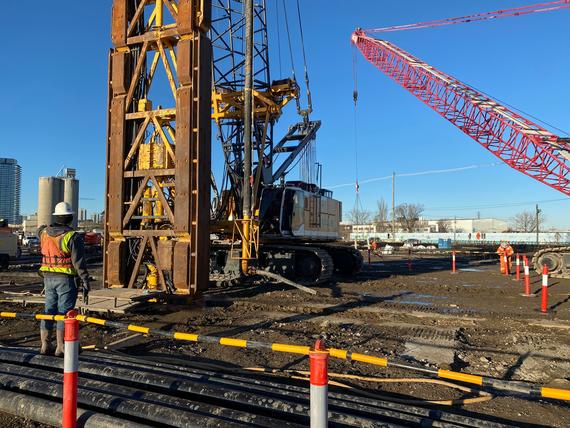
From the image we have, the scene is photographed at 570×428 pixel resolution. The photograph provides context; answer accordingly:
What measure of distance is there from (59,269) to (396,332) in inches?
215

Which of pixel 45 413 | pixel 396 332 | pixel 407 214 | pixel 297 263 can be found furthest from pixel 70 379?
pixel 407 214

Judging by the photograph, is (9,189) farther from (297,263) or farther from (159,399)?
(159,399)

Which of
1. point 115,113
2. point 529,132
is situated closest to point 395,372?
point 115,113

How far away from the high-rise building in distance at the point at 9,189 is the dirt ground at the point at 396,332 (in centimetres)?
10119

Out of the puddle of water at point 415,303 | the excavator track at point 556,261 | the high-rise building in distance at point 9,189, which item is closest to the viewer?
the puddle of water at point 415,303

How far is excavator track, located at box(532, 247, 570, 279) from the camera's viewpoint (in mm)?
18312

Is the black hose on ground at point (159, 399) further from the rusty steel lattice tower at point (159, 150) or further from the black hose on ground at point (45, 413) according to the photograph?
the rusty steel lattice tower at point (159, 150)

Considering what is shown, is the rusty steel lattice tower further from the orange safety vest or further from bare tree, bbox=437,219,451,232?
bare tree, bbox=437,219,451,232

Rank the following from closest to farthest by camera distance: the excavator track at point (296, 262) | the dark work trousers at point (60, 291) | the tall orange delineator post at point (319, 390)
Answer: the tall orange delineator post at point (319, 390) → the dark work trousers at point (60, 291) → the excavator track at point (296, 262)

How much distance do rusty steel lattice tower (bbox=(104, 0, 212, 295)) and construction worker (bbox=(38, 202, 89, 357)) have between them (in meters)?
2.74

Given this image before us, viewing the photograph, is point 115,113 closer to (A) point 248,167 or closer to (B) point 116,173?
(B) point 116,173

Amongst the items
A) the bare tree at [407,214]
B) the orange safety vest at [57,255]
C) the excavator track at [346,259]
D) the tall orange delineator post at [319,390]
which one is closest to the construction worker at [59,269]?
the orange safety vest at [57,255]

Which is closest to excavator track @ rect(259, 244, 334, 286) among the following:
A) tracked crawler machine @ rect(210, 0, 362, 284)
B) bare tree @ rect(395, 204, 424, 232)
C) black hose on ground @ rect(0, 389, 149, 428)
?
tracked crawler machine @ rect(210, 0, 362, 284)

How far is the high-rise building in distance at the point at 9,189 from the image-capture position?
325 ft
